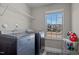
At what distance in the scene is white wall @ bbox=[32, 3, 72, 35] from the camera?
1.30 m

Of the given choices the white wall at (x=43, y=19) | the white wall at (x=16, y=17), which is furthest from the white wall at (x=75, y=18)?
the white wall at (x=16, y=17)

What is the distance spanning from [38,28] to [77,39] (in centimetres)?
47

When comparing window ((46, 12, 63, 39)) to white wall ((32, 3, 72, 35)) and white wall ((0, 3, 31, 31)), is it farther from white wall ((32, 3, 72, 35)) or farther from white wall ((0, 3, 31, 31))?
white wall ((0, 3, 31, 31))

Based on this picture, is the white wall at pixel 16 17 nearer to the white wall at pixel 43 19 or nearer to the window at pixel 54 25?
the white wall at pixel 43 19

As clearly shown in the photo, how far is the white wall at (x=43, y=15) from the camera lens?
4.27 ft

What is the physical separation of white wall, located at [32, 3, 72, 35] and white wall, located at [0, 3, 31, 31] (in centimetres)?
9

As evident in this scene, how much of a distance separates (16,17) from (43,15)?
1.04ft

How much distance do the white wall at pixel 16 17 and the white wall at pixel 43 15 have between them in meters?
0.09

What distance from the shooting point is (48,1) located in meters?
1.29

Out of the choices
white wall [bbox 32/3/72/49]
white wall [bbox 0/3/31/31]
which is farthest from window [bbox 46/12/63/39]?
white wall [bbox 0/3/31/31]

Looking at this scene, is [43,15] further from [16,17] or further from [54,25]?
[16,17]

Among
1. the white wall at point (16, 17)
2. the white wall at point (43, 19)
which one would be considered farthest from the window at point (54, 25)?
the white wall at point (16, 17)

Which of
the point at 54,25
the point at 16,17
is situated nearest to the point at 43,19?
the point at 54,25
